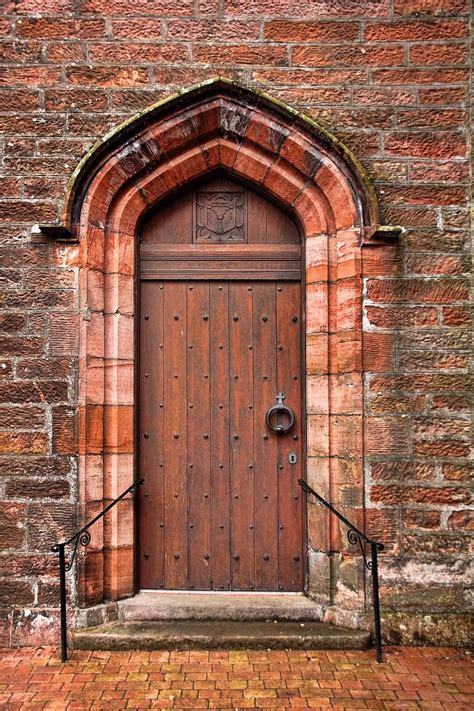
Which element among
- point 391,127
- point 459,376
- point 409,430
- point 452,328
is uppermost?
point 391,127

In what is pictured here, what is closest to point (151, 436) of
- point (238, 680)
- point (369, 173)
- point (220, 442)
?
point (220, 442)

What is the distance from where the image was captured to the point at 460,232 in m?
3.80

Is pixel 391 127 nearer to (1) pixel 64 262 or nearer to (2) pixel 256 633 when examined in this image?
(1) pixel 64 262

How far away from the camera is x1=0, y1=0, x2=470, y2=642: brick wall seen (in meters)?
3.71

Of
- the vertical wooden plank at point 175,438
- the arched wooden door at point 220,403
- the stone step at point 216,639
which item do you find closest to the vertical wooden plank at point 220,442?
the arched wooden door at point 220,403

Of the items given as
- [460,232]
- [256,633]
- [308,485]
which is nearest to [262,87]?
[460,232]

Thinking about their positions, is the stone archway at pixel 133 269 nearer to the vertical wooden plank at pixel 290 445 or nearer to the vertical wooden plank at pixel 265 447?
the vertical wooden plank at pixel 290 445

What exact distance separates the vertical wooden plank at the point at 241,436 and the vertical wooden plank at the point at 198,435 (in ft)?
0.60

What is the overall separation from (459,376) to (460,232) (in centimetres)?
98

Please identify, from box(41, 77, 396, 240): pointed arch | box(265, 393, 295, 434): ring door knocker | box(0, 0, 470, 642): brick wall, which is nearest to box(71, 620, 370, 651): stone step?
box(0, 0, 470, 642): brick wall

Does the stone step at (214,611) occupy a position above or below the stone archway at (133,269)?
below

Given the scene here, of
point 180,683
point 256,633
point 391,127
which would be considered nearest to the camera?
point 180,683

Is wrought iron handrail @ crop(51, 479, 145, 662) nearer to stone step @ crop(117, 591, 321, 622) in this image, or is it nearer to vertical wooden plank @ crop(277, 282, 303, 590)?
stone step @ crop(117, 591, 321, 622)

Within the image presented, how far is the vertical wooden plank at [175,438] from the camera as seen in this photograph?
13.3ft
